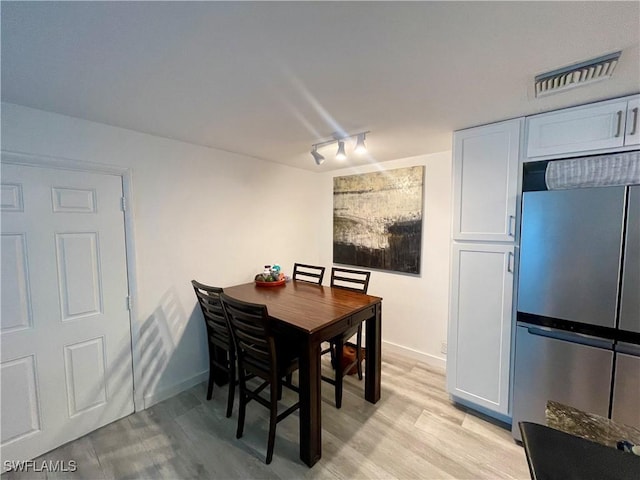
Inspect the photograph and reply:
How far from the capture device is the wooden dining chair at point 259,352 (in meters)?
1.68

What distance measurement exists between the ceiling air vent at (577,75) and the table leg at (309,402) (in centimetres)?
192

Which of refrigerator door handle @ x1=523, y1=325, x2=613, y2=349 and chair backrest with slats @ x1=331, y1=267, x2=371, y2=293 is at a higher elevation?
chair backrest with slats @ x1=331, y1=267, x2=371, y2=293

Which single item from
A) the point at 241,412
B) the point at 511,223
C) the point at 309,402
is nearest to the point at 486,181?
the point at 511,223

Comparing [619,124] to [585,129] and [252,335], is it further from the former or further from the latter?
[252,335]

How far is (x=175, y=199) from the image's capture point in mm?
2352

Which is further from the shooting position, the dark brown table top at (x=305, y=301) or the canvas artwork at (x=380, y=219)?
the canvas artwork at (x=380, y=219)

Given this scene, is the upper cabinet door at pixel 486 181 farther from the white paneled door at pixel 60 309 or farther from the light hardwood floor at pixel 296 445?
the white paneled door at pixel 60 309

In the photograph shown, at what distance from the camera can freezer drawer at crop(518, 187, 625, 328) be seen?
1490 mm

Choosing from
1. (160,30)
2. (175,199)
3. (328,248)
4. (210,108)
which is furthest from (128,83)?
(328,248)

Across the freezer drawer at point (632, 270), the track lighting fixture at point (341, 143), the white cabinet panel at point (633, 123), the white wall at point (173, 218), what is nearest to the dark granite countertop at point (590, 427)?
the freezer drawer at point (632, 270)

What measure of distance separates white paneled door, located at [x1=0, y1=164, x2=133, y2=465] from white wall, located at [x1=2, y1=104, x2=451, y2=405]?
0.15 meters

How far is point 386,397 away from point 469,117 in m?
2.37

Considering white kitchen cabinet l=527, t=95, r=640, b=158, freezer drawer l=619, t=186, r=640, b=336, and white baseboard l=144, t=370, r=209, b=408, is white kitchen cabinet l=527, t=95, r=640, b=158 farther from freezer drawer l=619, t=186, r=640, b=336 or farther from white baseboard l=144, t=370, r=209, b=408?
white baseboard l=144, t=370, r=209, b=408

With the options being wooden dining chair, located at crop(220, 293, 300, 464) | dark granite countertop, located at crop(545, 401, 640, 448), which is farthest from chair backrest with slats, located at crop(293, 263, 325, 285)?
dark granite countertop, located at crop(545, 401, 640, 448)
